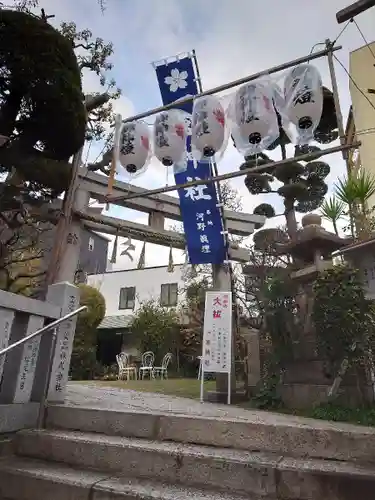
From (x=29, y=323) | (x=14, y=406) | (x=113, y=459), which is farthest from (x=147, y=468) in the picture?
(x=29, y=323)

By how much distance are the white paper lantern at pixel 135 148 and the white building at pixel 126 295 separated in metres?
13.6

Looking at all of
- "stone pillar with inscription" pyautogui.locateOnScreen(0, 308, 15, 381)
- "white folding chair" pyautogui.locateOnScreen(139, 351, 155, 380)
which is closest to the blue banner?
"stone pillar with inscription" pyautogui.locateOnScreen(0, 308, 15, 381)

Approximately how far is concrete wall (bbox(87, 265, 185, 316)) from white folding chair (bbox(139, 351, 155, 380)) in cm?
526

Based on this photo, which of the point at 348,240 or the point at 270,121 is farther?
the point at 348,240

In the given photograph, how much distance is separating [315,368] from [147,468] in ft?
13.7

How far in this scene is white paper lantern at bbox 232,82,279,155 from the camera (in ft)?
18.6

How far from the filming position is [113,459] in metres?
2.96

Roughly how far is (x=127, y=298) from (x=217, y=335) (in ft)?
53.0

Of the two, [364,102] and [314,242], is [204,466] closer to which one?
[314,242]

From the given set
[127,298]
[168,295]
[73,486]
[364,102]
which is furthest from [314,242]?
[127,298]

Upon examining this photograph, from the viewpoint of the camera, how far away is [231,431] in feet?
10.0

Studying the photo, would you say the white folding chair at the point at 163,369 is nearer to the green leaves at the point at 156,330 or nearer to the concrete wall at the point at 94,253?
the green leaves at the point at 156,330

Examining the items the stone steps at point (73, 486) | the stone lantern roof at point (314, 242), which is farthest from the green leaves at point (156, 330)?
the stone steps at point (73, 486)

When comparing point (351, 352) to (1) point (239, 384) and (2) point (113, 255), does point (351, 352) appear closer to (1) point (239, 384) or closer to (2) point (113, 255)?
(1) point (239, 384)
